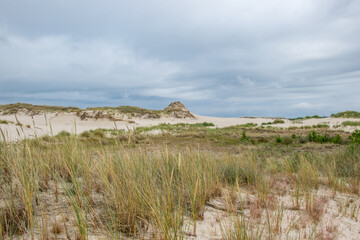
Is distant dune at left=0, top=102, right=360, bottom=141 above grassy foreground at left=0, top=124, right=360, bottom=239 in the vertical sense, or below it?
above

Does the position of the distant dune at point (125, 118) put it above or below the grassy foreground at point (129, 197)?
above

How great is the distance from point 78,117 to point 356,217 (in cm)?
2804

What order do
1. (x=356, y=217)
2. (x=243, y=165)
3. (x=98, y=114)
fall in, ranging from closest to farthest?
(x=356, y=217) < (x=243, y=165) < (x=98, y=114)

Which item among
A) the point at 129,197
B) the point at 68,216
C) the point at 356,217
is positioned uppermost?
the point at 129,197

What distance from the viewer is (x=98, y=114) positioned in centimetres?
2581

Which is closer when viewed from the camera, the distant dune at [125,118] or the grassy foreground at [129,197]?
the grassy foreground at [129,197]

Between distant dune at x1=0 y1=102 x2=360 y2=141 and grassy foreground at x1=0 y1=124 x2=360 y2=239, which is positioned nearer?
grassy foreground at x1=0 y1=124 x2=360 y2=239

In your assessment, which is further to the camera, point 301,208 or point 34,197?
point 301,208

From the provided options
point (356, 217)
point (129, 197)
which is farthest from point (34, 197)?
point (356, 217)

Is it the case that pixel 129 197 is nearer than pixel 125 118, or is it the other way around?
pixel 129 197

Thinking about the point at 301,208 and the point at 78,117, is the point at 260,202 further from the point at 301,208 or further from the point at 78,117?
the point at 78,117

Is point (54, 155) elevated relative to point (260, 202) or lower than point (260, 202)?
elevated

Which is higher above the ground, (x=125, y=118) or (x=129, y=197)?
(x=125, y=118)

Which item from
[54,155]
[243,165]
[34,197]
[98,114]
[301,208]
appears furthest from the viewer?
[98,114]
